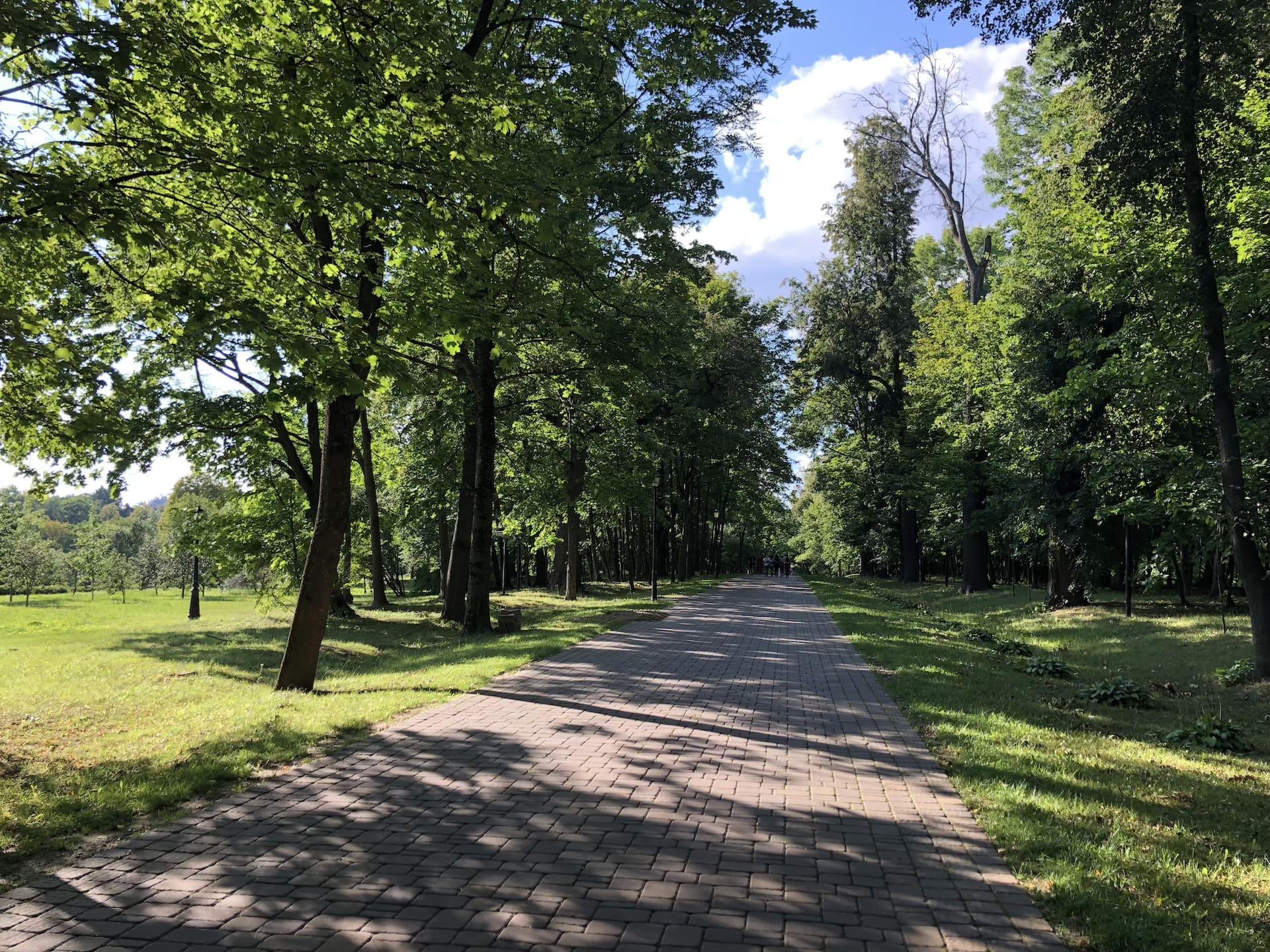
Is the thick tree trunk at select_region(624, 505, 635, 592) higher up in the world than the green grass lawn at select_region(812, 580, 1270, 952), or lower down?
higher up

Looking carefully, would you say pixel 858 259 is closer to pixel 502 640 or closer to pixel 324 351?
pixel 502 640

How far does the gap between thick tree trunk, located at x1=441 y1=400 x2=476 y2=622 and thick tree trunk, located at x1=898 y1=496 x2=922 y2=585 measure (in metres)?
25.5

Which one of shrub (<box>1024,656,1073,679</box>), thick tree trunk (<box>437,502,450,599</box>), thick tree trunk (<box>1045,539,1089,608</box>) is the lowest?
shrub (<box>1024,656,1073,679</box>)

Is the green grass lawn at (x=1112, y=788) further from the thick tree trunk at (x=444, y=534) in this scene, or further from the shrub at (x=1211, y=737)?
the thick tree trunk at (x=444, y=534)

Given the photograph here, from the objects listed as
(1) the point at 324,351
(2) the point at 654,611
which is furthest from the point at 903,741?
(2) the point at 654,611

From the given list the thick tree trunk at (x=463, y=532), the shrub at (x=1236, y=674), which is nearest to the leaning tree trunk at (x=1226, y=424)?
the shrub at (x=1236, y=674)

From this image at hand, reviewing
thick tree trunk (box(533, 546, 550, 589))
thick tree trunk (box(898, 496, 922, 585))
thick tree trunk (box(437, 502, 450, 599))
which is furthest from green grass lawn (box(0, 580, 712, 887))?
thick tree trunk (box(533, 546, 550, 589))

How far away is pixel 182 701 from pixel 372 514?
15.2 m

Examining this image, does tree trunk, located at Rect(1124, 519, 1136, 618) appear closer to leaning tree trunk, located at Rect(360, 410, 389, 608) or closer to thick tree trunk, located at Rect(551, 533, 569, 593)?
thick tree trunk, located at Rect(551, 533, 569, 593)

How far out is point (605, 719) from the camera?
767 centimetres

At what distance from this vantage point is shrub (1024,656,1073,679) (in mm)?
11789

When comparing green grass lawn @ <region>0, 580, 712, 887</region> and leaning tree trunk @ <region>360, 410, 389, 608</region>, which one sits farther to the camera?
leaning tree trunk @ <region>360, 410, 389, 608</region>

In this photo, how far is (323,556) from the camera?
9.57 meters

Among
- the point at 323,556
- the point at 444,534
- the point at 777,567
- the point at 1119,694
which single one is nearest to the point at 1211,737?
the point at 1119,694
